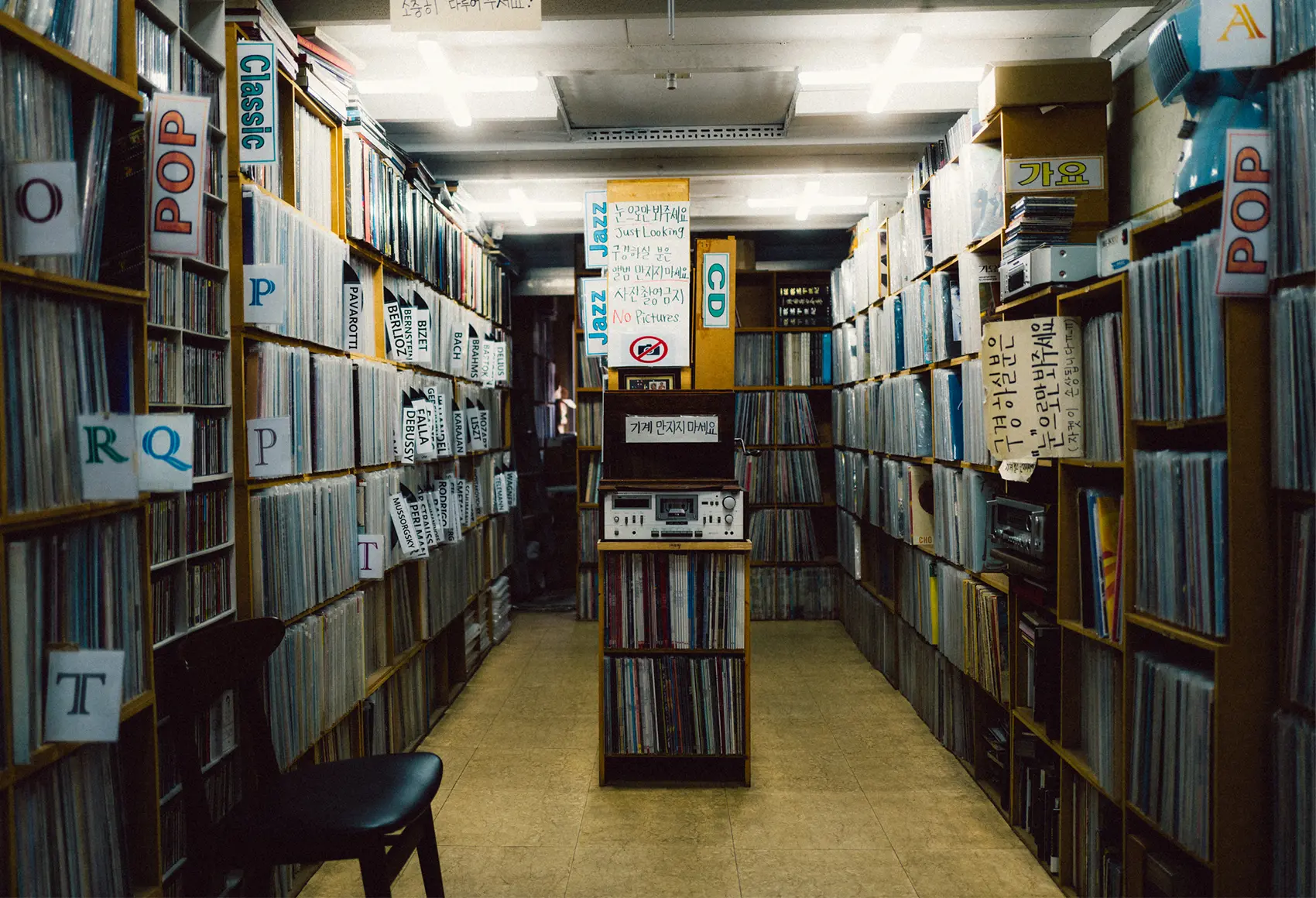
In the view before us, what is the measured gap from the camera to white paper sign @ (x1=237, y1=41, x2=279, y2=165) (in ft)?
7.01

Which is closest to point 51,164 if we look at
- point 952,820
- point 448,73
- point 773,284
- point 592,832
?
point 448,73

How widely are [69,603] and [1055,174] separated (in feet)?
9.57

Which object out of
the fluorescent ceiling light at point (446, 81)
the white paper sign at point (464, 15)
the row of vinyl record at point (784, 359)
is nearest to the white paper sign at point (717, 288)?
the fluorescent ceiling light at point (446, 81)

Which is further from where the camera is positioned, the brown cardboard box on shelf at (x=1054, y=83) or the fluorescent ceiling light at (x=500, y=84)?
the fluorescent ceiling light at (x=500, y=84)

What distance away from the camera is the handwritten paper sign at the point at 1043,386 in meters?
2.23

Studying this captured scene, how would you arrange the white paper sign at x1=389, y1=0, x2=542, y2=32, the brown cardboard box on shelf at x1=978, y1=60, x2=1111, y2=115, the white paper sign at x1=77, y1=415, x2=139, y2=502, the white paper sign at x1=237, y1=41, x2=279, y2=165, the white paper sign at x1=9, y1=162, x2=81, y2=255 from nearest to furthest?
1. the white paper sign at x1=9, y1=162, x2=81, y2=255
2. the white paper sign at x1=77, y1=415, x2=139, y2=502
3. the white paper sign at x1=389, y1=0, x2=542, y2=32
4. the white paper sign at x1=237, y1=41, x2=279, y2=165
5. the brown cardboard box on shelf at x1=978, y1=60, x2=1111, y2=115

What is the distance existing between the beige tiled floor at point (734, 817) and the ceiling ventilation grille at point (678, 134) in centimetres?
282

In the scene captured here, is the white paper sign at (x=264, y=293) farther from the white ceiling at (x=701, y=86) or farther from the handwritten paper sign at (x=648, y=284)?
the handwritten paper sign at (x=648, y=284)

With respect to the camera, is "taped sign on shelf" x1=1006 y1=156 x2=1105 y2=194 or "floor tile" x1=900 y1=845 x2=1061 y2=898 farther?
"taped sign on shelf" x1=1006 y1=156 x2=1105 y2=194

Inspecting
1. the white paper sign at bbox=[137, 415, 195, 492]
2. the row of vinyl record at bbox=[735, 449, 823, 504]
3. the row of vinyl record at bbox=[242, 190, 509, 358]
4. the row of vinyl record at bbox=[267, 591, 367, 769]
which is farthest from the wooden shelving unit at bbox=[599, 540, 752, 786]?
the row of vinyl record at bbox=[735, 449, 823, 504]

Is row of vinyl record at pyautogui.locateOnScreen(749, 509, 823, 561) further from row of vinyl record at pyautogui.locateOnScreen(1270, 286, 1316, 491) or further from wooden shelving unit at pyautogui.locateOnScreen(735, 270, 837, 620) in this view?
row of vinyl record at pyautogui.locateOnScreen(1270, 286, 1316, 491)

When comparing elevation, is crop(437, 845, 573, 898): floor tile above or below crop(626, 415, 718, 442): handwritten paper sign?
below

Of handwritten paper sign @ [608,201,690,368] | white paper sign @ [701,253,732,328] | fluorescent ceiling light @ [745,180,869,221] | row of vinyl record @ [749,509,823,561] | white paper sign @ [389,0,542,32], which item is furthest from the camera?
row of vinyl record @ [749,509,823,561]

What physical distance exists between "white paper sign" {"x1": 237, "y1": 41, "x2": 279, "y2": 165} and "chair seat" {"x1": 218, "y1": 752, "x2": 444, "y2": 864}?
1591 mm
